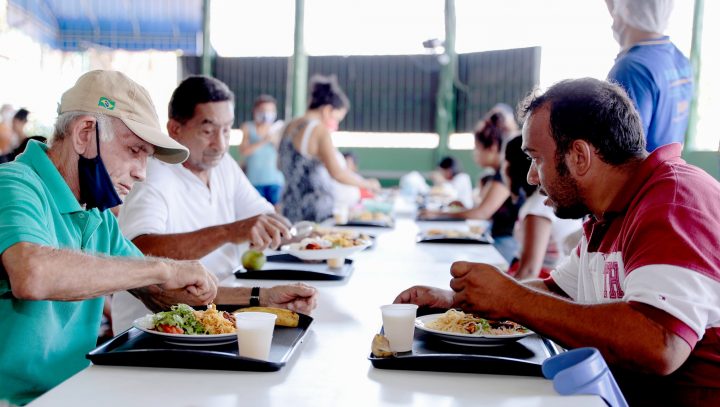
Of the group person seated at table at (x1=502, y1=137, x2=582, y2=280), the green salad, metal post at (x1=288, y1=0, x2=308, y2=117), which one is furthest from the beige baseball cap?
metal post at (x1=288, y1=0, x2=308, y2=117)

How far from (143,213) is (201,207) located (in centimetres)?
37

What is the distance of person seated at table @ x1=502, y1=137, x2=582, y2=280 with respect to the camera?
2.89 metres

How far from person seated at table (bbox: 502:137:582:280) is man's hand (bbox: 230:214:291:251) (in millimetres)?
1070

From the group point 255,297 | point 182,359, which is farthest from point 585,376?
point 255,297

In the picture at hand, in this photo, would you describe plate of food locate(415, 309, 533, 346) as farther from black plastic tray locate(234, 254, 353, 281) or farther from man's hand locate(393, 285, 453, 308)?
black plastic tray locate(234, 254, 353, 281)

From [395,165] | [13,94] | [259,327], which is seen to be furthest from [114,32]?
[259,327]

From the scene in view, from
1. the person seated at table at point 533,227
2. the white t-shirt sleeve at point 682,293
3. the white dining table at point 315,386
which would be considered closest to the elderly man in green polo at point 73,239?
the white dining table at point 315,386

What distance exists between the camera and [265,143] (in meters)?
7.49

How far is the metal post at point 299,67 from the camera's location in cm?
883

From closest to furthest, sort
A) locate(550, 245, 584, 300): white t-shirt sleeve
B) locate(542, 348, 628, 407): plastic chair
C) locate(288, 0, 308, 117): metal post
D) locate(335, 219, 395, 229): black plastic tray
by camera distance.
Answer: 1. locate(542, 348, 628, 407): plastic chair
2. locate(550, 245, 584, 300): white t-shirt sleeve
3. locate(335, 219, 395, 229): black plastic tray
4. locate(288, 0, 308, 117): metal post

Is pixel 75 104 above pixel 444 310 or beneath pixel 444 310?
above

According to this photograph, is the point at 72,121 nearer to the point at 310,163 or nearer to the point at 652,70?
the point at 652,70

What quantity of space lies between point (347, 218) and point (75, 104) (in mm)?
2734

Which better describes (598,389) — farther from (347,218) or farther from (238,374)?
(347,218)
